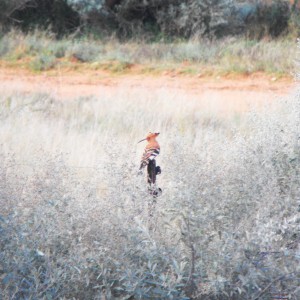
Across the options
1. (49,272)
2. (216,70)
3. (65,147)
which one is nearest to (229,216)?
(49,272)

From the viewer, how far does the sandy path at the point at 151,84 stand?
37.9ft

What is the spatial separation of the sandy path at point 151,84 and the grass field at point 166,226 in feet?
21.9

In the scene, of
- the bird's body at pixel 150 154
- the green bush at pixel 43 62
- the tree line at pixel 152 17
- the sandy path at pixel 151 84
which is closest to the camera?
the bird's body at pixel 150 154

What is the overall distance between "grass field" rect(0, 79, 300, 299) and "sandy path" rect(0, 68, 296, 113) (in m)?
6.68

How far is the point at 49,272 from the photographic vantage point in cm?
318

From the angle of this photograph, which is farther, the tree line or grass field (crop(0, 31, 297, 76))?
the tree line

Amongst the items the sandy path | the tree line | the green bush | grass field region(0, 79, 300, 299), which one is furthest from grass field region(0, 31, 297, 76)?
grass field region(0, 79, 300, 299)

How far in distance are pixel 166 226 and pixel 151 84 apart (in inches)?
381

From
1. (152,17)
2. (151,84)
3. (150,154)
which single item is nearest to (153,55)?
(151,84)

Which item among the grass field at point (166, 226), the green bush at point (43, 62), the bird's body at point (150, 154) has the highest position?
the bird's body at point (150, 154)

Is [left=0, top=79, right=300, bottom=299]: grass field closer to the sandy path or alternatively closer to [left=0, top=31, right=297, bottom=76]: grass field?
the sandy path

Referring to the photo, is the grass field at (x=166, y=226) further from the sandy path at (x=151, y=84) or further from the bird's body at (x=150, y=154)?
the sandy path at (x=151, y=84)

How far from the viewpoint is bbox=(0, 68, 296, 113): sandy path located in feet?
37.9

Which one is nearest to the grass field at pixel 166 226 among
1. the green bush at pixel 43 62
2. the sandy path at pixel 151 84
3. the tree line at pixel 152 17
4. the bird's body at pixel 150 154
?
the bird's body at pixel 150 154
